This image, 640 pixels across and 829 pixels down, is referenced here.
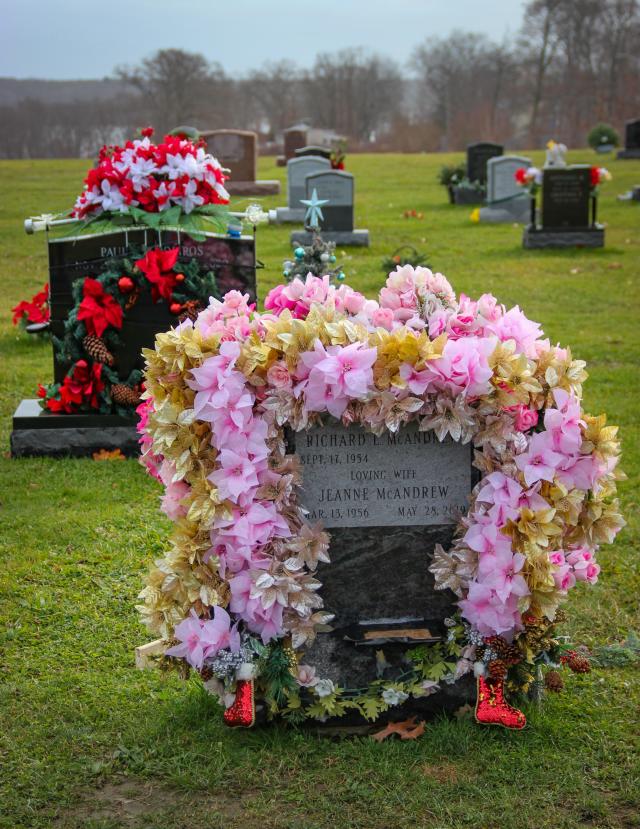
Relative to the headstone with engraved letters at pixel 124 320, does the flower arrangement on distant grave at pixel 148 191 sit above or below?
above

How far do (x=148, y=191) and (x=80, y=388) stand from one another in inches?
61.5

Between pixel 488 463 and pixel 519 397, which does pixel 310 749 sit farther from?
pixel 519 397

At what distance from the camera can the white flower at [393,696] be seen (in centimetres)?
447

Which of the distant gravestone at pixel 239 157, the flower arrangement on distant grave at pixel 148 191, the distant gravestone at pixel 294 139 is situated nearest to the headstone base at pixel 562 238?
the distant gravestone at pixel 239 157

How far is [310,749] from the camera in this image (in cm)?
441

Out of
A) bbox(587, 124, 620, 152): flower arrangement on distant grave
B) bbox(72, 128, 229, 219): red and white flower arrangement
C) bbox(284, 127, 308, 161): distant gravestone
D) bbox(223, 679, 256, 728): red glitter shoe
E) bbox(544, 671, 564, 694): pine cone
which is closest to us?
bbox(223, 679, 256, 728): red glitter shoe

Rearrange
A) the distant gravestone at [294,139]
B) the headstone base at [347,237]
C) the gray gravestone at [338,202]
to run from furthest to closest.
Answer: the distant gravestone at [294,139]
the gray gravestone at [338,202]
the headstone base at [347,237]

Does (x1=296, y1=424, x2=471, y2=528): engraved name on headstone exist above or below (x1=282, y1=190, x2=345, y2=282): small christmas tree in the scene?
below

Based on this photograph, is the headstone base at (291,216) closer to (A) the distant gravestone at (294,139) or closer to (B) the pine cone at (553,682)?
(B) the pine cone at (553,682)

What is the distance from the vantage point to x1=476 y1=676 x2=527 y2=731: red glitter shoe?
176 inches

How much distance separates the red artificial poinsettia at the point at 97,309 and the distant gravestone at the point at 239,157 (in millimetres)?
18029

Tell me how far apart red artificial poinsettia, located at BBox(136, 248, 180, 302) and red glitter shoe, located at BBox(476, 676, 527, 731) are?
14.5 ft

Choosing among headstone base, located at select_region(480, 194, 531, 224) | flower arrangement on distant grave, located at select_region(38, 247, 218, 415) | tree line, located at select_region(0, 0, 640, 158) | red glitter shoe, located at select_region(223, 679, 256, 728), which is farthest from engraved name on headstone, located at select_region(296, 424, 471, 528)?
tree line, located at select_region(0, 0, 640, 158)

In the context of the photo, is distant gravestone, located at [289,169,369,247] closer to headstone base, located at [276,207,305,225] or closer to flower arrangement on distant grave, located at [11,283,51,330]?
headstone base, located at [276,207,305,225]
